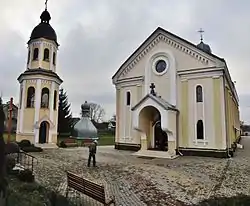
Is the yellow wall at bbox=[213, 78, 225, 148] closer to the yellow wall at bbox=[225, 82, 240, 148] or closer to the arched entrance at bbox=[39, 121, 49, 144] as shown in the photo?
the yellow wall at bbox=[225, 82, 240, 148]

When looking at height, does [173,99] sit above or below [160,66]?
below

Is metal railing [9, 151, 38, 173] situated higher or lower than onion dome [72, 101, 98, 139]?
lower

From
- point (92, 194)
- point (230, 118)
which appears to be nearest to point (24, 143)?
point (92, 194)

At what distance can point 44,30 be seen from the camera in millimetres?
26516

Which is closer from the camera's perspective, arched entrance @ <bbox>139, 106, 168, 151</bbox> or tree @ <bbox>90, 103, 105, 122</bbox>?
arched entrance @ <bbox>139, 106, 168, 151</bbox>

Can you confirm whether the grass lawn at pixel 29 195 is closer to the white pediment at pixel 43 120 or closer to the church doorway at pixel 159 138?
the church doorway at pixel 159 138

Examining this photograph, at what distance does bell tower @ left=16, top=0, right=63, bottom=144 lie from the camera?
24469 mm

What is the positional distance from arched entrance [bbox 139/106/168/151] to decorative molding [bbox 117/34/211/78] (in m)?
5.21

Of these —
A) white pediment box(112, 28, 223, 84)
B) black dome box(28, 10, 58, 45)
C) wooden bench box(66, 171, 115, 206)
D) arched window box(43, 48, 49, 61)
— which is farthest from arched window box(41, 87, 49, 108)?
wooden bench box(66, 171, 115, 206)

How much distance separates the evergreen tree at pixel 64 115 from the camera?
46750mm

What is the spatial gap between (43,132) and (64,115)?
74.7 ft

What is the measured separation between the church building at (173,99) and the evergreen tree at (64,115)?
963 inches

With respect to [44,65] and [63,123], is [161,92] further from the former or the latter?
[63,123]

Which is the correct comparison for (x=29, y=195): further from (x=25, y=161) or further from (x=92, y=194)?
(x=25, y=161)
